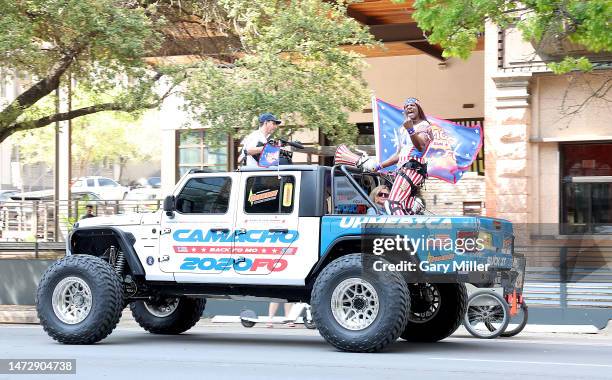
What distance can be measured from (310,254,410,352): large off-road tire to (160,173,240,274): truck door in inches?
52.5

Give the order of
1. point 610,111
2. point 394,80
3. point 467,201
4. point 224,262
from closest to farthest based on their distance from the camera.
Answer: point 224,262 < point 610,111 < point 467,201 < point 394,80

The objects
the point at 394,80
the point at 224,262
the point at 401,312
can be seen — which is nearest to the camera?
the point at 401,312

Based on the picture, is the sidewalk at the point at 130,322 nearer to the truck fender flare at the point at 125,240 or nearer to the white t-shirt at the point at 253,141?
the truck fender flare at the point at 125,240

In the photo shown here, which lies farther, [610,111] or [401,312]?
[610,111]

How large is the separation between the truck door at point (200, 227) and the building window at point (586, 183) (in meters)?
11.3

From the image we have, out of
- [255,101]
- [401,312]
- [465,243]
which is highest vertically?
[255,101]

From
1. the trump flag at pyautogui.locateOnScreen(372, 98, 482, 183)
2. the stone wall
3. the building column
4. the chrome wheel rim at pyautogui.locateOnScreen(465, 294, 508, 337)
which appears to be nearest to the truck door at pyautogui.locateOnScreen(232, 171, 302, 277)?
the chrome wheel rim at pyautogui.locateOnScreen(465, 294, 508, 337)

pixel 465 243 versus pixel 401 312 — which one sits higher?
pixel 465 243

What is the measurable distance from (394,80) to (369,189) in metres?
16.0

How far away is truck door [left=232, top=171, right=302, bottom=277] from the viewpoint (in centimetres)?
1137

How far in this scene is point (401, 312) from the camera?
1059 cm

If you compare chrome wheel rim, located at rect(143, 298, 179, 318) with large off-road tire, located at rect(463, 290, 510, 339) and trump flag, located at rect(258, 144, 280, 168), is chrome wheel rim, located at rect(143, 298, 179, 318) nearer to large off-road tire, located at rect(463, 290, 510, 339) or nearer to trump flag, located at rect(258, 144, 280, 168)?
trump flag, located at rect(258, 144, 280, 168)

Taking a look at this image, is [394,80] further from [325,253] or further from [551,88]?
[325,253]

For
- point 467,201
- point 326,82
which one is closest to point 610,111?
point 467,201
